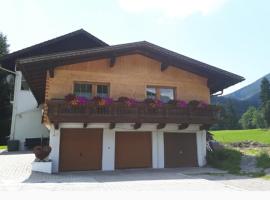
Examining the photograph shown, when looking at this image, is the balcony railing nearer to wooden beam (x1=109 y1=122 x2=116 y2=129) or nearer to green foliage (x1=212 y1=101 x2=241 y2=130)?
wooden beam (x1=109 y1=122 x2=116 y2=129)

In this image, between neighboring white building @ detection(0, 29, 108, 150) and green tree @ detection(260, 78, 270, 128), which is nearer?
neighboring white building @ detection(0, 29, 108, 150)

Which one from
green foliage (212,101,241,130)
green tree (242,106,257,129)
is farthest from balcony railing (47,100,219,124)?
green tree (242,106,257,129)

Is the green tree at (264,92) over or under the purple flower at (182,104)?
over

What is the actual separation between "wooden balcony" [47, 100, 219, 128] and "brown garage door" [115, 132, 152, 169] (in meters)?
1.61

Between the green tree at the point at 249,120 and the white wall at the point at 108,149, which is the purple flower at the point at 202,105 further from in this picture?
the green tree at the point at 249,120

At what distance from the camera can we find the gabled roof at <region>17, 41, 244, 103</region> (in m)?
16.8

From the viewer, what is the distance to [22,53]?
2748 cm

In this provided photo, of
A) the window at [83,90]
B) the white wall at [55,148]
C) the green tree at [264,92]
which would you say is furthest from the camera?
the green tree at [264,92]

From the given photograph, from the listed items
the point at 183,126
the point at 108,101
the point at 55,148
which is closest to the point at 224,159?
the point at 183,126

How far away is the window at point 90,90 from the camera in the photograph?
17.8m

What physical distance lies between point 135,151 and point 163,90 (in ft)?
13.4

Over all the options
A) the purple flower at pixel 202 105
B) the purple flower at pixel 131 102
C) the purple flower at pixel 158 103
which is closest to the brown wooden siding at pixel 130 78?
the purple flower at pixel 202 105

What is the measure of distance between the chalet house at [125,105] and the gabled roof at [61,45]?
838 cm

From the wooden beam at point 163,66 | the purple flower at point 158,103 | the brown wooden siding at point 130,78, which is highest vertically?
the wooden beam at point 163,66
